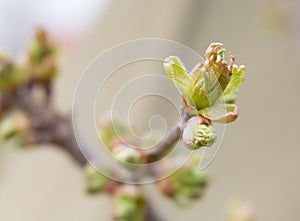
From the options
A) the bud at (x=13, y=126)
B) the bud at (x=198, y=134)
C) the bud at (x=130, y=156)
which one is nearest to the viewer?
the bud at (x=198, y=134)

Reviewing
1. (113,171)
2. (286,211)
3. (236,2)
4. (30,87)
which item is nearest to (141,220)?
(113,171)

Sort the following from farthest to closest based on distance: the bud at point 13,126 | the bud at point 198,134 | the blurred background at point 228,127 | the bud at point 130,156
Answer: the blurred background at point 228,127, the bud at point 13,126, the bud at point 130,156, the bud at point 198,134

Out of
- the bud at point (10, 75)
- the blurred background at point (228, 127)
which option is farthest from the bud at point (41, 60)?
the blurred background at point (228, 127)

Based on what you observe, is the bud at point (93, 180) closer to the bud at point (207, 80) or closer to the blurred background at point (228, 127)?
the bud at point (207, 80)

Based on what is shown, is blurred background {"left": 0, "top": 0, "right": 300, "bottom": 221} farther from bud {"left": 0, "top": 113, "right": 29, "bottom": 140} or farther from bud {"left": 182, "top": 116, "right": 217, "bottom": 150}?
bud {"left": 182, "top": 116, "right": 217, "bottom": 150}

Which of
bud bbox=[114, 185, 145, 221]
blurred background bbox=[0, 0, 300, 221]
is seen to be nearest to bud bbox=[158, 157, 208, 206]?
bud bbox=[114, 185, 145, 221]
